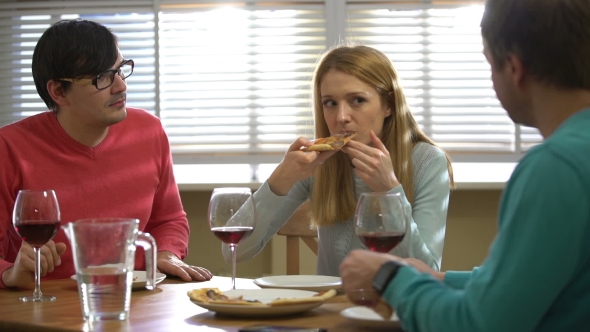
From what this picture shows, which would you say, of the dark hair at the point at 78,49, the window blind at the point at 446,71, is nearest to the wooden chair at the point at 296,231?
the dark hair at the point at 78,49

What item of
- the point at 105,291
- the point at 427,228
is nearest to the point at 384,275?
the point at 105,291

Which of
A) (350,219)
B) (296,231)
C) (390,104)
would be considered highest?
(390,104)

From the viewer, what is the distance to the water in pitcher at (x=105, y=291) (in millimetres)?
1381

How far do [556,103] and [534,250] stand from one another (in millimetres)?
270

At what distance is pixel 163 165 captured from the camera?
108 inches

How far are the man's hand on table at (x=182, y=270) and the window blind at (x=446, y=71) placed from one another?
6.86 ft

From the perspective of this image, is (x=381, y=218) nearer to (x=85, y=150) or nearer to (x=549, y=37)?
(x=549, y=37)

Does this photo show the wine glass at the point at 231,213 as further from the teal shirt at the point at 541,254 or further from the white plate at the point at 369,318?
the teal shirt at the point at 541,254

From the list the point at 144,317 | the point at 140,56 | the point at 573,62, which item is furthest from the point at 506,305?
the point at 140,56

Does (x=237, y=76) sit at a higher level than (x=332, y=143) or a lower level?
higher

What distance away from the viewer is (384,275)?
1.24 meters

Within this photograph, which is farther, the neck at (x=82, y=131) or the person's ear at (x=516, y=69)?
the neck at (x=82, y=131)

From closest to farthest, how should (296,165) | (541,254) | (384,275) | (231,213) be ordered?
(541,254) < (384,275) < (231,213) < (296,165)

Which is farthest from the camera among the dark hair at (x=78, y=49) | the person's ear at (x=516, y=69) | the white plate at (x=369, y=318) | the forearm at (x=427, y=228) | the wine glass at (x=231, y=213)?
the dark hair at (x=78, y=49)
